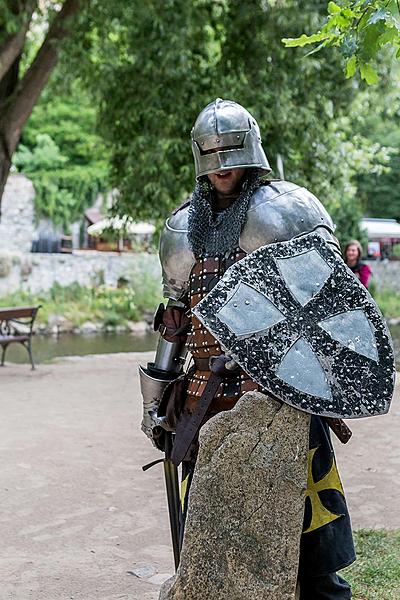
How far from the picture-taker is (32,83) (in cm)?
1103

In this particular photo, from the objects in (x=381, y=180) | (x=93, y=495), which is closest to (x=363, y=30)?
→ (x=93, y=495)

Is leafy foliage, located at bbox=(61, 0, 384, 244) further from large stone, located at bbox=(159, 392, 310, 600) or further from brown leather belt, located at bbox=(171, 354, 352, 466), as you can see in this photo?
large stone, located at bbox=(159, 392, 310, 600)

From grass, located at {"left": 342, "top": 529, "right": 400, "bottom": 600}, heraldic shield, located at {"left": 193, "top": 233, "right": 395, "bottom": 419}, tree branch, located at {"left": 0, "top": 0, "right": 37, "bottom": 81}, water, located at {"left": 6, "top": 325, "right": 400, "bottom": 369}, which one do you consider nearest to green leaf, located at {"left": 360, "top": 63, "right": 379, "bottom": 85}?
heraldic shield, located at {"left": 193, "top": 233, "right": 395, "bottom": 419}

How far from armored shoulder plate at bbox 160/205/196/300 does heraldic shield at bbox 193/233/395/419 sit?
536 millimetres

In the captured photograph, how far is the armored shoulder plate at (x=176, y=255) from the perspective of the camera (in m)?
3.33

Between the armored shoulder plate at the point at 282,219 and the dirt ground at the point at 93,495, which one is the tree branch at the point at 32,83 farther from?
the armored shoulder plate at the point at 282,219

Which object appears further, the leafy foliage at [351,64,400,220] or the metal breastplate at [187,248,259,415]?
the leafy foliage at [351,64,400,220]

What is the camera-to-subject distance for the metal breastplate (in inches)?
118

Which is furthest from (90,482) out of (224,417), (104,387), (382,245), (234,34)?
(382,245)

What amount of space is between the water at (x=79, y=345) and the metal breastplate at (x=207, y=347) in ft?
38.6

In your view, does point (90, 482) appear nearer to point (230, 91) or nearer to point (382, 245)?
point (230, 91)

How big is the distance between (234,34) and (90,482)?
271 inches

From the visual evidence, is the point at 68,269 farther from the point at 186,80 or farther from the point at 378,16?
the point at 378,16

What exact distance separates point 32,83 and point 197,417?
8794mm
